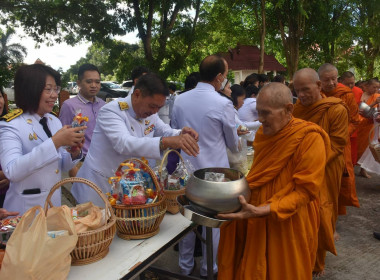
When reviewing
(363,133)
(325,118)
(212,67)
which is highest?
(212,67)

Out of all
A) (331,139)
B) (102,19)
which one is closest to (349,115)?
(331,139)

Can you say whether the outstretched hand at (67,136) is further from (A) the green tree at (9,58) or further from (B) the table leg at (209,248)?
(A) the green tree at (9,58)

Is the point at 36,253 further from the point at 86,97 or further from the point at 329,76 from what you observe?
the point at 329,76

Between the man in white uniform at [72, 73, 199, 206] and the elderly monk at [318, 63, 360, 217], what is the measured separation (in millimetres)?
2489

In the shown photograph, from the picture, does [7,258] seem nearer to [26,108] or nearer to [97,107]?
[26,108]

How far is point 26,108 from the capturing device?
2170mm

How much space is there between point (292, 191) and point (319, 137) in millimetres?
395

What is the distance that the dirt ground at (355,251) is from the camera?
351 cm

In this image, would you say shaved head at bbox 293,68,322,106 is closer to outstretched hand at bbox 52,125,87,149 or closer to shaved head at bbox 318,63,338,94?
shaved head at bbox 318,63,338,94

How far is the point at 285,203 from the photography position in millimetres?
2111

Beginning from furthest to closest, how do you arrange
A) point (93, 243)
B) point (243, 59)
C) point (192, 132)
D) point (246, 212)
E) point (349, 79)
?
1. point (243, 59)
2. point (349, 79)
3. point (192, 132)
4. point (246, 212)
5. point (93, 243)

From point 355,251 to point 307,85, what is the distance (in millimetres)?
2082

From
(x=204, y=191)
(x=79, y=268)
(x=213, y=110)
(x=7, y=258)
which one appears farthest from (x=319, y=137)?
(x=7, y=258)

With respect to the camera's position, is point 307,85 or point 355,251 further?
point 355,251
